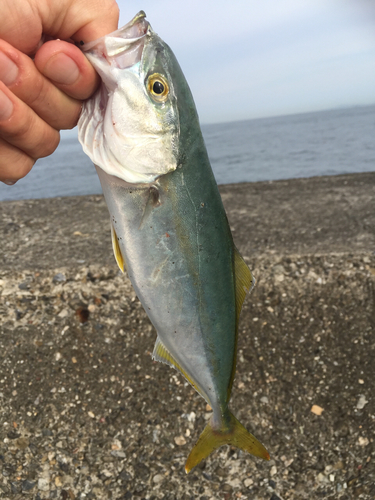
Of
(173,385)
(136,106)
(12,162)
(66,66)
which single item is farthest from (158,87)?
(173,385)

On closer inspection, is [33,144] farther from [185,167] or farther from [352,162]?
[352,162]

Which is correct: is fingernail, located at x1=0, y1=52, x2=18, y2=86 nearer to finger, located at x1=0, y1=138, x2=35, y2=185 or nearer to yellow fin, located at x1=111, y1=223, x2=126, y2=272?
finger, located at x1=0, y1=138, x2=35, y2=185

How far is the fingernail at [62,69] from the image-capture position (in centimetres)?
144

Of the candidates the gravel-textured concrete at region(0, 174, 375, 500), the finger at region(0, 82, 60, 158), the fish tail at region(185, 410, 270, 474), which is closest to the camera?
the finger at region(0, 82, 60, 158)

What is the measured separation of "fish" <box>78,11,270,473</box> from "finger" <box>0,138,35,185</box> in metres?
0.41

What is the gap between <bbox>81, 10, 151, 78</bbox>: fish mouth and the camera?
54.9 inches

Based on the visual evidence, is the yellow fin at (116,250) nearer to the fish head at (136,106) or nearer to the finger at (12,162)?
the fish head at (136,106)

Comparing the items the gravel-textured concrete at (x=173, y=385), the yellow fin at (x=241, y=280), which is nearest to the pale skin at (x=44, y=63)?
the yellow fin at (x=241, y=280)

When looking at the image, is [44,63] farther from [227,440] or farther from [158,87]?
[227,440]

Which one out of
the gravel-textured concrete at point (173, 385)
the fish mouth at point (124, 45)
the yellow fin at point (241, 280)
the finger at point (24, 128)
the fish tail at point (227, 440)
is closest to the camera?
the fish mouth at point (124, 45)

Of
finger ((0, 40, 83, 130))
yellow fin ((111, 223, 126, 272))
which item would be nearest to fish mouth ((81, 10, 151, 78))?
finger ((0, 40, 83, 130))

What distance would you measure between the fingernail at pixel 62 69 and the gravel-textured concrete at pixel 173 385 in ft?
5.37

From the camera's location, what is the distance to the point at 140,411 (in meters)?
2.60

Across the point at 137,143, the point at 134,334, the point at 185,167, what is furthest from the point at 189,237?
the point at 134,334
